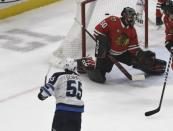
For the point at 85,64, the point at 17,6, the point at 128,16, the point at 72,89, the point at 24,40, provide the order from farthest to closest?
the point at 17,6, the point at 24,40, the point at 85,64, the point at 128,16, the point at 72,89

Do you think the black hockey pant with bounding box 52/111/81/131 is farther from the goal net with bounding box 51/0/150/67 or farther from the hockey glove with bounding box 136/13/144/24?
the hockey glove with bounding box 136/13/144/24

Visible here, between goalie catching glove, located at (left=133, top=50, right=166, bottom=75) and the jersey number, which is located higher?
the jersey number

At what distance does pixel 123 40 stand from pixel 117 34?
100mm

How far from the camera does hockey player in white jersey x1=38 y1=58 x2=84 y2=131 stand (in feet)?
8.86

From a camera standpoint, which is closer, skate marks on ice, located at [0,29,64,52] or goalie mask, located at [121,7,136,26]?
goalie mask, located at [121,7,136,26]

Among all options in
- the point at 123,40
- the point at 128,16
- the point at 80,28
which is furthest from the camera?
the point at 80,28

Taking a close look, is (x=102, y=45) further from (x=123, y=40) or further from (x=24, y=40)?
(x=24, y=40)

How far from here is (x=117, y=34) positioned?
3.96 metres

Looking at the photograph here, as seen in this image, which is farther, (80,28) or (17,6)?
(17,6)

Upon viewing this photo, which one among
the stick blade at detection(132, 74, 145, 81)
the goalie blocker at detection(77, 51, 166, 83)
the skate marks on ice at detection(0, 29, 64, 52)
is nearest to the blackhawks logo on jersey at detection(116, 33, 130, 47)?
the goalie blocker at detection(77, 51, 166, 83)

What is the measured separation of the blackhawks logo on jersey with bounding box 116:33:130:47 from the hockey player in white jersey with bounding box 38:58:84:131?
1318mm

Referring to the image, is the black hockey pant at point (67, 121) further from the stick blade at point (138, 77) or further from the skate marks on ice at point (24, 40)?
the skate marks on ice at point (24, 40)

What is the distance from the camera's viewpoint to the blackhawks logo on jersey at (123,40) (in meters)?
4.00

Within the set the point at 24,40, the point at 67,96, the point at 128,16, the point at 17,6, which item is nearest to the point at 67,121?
the point at 67,96
